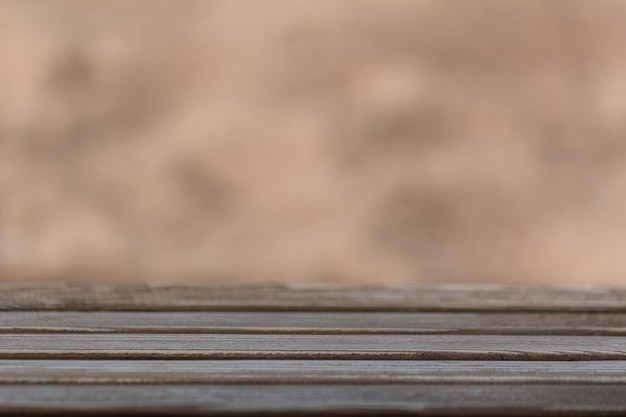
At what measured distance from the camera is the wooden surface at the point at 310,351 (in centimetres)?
48

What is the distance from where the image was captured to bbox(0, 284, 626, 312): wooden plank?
72 centimetres

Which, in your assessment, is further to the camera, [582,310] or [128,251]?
[128,251]

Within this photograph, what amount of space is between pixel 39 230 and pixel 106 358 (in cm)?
107

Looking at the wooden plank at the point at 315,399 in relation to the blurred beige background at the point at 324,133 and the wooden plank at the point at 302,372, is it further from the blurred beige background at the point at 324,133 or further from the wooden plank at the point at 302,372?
the blurred beige background at the point at 324,133

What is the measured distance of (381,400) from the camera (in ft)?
1.56

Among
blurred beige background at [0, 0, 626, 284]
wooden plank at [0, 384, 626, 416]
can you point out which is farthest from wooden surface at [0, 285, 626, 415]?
blurred beige background at [0, 0, 626, 284]

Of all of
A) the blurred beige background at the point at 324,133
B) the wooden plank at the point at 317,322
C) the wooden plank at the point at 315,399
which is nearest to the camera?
the wooden plank at the point at 315,399

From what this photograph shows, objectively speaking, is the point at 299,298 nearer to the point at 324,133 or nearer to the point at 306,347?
the point at 306,347

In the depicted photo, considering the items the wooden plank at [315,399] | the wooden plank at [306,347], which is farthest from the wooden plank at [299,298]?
the wooden plank at [315,399]

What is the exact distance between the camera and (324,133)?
1593mm

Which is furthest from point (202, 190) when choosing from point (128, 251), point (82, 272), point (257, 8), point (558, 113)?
point (558, 113)

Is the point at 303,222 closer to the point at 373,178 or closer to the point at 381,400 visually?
the point at 373,178

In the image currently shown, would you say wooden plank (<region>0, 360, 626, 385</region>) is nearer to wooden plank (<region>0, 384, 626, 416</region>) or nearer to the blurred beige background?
wooden plank (<region>0, 384, 626, 416</region>)

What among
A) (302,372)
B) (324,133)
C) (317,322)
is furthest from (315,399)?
(324,133)
